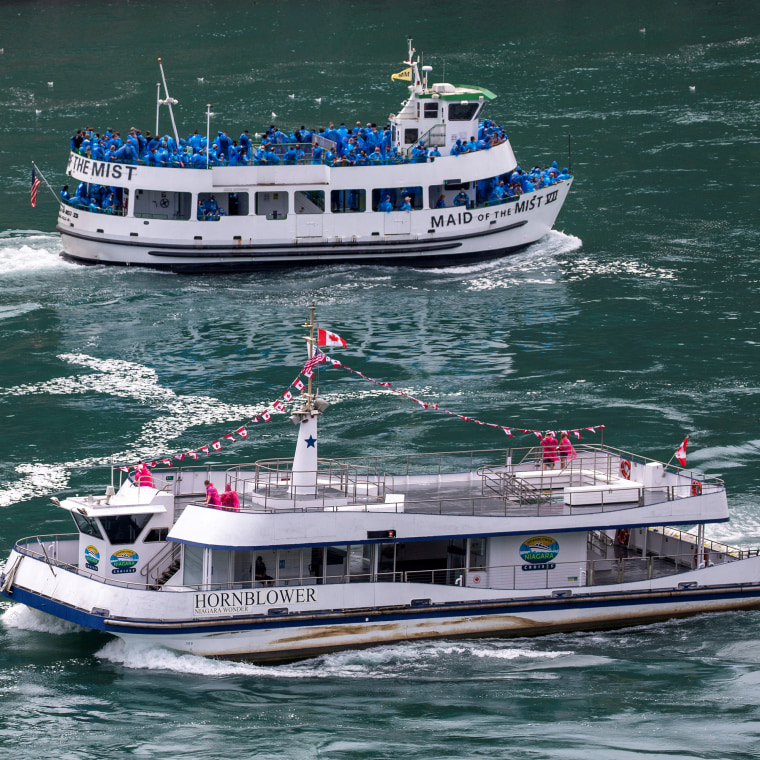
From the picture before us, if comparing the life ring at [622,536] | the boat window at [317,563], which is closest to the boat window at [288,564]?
the boat window at [317,563]

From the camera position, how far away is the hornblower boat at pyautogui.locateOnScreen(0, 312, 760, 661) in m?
32.8

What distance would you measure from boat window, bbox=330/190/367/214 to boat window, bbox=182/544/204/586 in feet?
115

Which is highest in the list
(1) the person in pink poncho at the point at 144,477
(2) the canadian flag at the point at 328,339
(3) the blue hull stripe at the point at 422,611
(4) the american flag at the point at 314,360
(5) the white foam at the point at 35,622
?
(2) the canadian flag at the point at 328,339

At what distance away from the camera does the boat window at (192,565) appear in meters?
33.5

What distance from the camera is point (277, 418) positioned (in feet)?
160

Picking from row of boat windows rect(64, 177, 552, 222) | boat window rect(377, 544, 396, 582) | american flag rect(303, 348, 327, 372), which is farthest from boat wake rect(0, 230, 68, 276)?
boat window rect(377, 544, 396, 582)

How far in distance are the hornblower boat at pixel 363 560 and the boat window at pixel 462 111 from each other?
3412 cm

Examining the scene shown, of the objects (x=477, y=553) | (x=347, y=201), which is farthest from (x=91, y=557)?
(x=347, y=201)

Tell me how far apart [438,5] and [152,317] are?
260 ft

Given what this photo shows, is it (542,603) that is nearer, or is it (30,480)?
(542,603)

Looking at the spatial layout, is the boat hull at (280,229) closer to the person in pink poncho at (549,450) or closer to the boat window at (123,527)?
the person in pink poncho at (549,450)

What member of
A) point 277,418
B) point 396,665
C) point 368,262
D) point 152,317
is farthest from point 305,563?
point 368,262

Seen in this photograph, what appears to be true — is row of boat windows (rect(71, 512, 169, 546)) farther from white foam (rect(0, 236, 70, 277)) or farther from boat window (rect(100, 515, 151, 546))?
white foam (rect(0, 236, 70, 277))

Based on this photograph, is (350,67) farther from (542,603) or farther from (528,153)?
(542,603)
